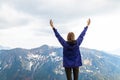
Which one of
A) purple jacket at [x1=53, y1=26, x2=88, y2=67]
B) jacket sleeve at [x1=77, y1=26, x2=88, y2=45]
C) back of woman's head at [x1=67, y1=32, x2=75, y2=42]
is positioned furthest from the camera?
jacket sleeve at [x1=77, y1=26, x2=88, y2=45]

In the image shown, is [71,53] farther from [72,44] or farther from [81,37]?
[81,37]

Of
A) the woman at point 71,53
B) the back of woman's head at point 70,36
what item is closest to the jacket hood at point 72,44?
the woman at point 71,53

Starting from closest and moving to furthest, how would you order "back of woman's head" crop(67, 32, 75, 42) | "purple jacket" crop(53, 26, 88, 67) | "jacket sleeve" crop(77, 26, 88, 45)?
"back of woman's head" crop(67, 32, 75, 42)
"purple jacket" crop(53, 26, 88, 67)
"jacket sleeve" crop(77, 26, 88, 45)

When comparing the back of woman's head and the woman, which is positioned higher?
the back of woman's head

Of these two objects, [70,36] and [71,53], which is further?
[71,53]

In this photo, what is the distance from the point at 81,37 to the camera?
39.4ft

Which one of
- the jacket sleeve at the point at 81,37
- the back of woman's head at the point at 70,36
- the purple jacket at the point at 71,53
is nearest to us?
the back of woman's head at the point at 70,36

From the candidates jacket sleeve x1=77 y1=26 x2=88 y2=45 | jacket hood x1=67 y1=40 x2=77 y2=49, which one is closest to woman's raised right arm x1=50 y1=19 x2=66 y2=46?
jacket hood x1=67 y1=40 x2=77 y2=49

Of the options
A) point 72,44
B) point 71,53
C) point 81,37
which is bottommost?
point 71,53

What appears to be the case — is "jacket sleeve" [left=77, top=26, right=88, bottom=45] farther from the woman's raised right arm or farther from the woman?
the woman's raised right arm

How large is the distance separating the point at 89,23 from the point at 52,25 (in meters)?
1.72

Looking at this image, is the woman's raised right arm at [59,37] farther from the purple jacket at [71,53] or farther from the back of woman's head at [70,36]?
the back of woman's head at [70,36]

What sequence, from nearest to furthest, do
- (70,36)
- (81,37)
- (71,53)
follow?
(70,36)
(71,53)
(81,37)

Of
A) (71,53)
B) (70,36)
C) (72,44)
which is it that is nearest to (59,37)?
(70,36)
